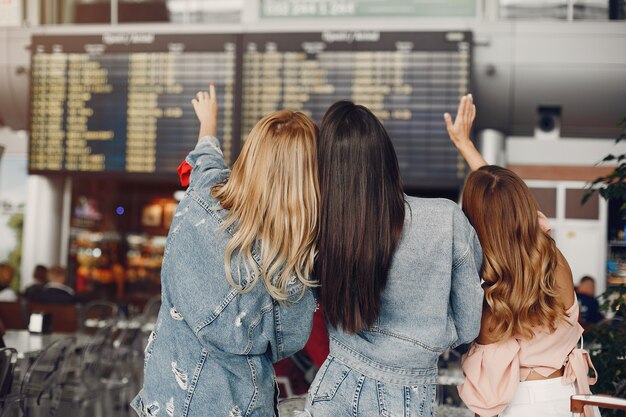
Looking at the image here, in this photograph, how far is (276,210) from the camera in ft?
5.78

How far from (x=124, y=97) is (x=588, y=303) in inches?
147

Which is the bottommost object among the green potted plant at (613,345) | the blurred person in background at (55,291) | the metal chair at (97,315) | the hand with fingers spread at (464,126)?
the metal chair at (97,315)

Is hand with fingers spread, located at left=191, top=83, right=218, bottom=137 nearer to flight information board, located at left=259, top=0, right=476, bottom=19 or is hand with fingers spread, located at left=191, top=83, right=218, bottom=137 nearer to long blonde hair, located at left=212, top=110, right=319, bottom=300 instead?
long blonde hair, located at left=212, top=110, right=319, bottom=300

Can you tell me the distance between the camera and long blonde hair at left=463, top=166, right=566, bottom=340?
2008 mm

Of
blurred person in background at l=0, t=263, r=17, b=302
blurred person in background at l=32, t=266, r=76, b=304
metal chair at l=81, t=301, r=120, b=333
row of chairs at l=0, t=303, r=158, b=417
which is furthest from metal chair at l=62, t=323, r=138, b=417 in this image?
blurred person in background at l=0, t=263, r=17, b=302

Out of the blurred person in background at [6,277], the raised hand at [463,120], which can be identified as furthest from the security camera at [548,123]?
the blurred person in background at [6,277]

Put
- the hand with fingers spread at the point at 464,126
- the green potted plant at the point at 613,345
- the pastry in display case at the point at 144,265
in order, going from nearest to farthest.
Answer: the hand with fingers spread at the point at 464,126 < the green potted plant at the point at 613,345 < the pastry in display case at the point at 144,265

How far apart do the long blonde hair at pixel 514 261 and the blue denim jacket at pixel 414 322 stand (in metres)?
0.16

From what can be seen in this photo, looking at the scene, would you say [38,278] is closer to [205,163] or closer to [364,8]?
[364,8]

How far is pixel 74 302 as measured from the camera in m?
6.55

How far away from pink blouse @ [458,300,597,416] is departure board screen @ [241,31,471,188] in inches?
121

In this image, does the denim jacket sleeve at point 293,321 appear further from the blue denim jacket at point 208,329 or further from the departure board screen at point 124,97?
the departure board screen at point 124,97

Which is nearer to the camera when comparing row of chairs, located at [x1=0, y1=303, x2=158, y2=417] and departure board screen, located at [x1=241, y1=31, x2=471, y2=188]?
row of chairs, located at [x1=0, y1=303, x2=158, y2=417]

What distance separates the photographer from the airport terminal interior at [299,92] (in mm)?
5145
